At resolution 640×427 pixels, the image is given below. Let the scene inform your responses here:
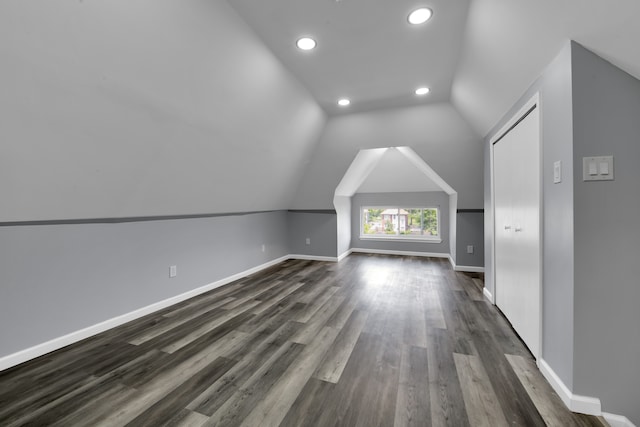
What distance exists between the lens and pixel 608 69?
4.30ft

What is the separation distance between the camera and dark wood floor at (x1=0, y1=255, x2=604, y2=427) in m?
1.41

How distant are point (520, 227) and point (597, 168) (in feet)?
3.08

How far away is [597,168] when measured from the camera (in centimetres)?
133

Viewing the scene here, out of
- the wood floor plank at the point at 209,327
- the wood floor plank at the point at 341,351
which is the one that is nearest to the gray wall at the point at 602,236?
the wood floor plank at the point at 341,351

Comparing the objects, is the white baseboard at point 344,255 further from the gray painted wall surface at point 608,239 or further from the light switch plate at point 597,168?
the light switch plate at point 597,168

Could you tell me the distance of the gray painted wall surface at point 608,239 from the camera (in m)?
1.30

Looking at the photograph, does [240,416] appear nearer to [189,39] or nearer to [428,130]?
[189,39]

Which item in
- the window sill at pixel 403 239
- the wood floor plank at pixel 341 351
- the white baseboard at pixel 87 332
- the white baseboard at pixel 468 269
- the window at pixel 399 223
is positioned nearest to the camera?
the wood floor plank at pixel 341 351

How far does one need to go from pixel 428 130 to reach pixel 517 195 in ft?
5.62

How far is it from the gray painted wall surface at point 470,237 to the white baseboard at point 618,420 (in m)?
3.28

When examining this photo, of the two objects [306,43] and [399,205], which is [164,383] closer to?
[306,43]

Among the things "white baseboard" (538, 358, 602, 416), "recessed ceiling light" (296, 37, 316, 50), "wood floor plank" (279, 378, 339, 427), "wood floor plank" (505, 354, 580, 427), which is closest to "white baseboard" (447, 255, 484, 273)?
"wood floor plank" (505, 354, 580, 427)

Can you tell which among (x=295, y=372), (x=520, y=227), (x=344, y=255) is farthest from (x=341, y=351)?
(x=344, y=255)

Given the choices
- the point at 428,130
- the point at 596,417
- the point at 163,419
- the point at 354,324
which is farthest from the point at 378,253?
the point at 163,419
